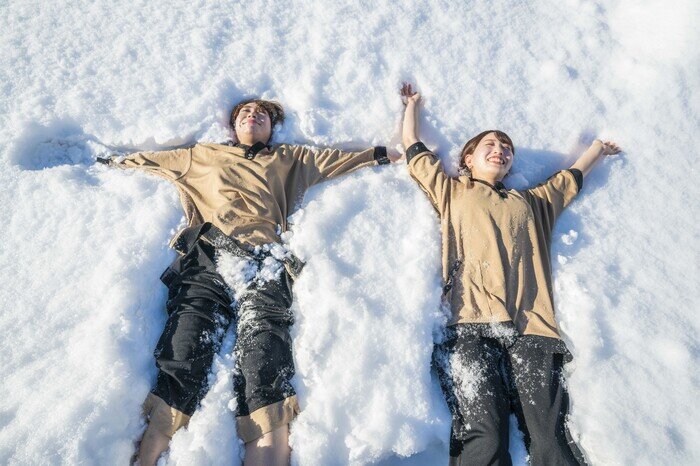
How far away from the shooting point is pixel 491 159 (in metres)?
2.55

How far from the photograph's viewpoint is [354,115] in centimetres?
286

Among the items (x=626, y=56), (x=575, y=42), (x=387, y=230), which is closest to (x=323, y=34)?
(x=387, y=230)

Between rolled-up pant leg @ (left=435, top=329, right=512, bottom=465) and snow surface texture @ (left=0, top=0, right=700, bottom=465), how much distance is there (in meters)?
0.09

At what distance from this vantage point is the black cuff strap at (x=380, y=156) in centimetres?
266

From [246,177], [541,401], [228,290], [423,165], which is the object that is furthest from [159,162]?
[541,401]

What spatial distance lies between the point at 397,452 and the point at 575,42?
3.14 metres

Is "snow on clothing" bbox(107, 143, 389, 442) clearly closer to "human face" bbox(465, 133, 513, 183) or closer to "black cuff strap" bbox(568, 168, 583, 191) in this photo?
"human face" bbox(465, 133, 513, 183)

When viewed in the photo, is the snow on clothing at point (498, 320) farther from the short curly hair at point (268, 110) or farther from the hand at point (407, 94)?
the short curly hair at point (268, 110)

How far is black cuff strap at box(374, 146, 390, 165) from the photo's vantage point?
2658 millimetres

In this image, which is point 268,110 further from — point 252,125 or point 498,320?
point 498,320

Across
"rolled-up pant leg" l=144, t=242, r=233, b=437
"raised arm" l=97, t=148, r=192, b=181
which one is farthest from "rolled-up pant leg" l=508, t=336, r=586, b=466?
"raised arm" l=97, t=148, r=192, b=181

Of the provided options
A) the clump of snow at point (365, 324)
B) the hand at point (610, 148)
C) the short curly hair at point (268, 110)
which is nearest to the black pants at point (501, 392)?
the clump of snow at point (365, 324)

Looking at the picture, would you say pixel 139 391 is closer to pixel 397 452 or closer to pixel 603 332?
pixel 397 452

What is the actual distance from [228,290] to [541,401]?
1.56 meters
